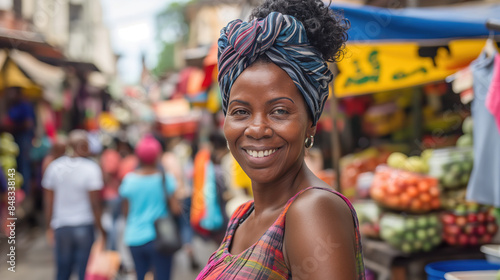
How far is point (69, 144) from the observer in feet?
18.4

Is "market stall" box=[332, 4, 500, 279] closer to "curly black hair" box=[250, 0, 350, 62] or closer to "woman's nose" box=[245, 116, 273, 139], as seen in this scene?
"curly black hair" box=[250, 0, 350, 62]

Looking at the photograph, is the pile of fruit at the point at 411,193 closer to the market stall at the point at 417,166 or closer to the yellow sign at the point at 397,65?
the market stall at the point at 417,166

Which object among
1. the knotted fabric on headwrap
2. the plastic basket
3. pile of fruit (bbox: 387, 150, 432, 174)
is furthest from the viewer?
pile of fruit (bbox: 387, 150, 432, 174)

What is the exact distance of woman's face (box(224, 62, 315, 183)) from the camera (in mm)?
1338

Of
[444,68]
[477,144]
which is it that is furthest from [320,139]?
[477,144]

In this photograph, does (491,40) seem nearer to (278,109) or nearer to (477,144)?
(477,144)

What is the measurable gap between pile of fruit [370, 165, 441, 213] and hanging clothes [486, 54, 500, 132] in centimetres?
99

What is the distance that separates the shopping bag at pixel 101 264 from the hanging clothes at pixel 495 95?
4.41 meters

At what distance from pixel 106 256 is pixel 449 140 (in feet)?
14.5

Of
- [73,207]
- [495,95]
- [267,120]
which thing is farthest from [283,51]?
[73,207]

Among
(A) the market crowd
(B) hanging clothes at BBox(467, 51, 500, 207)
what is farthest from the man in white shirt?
(B) hanging clothes at BBox(467, 51, 500, 207)

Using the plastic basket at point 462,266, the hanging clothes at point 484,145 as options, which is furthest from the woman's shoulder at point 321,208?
the hanging clothes at point 484,145

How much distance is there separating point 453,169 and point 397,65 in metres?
1.24

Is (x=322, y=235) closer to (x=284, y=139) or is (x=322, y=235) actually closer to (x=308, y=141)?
(x=284, y=139)
